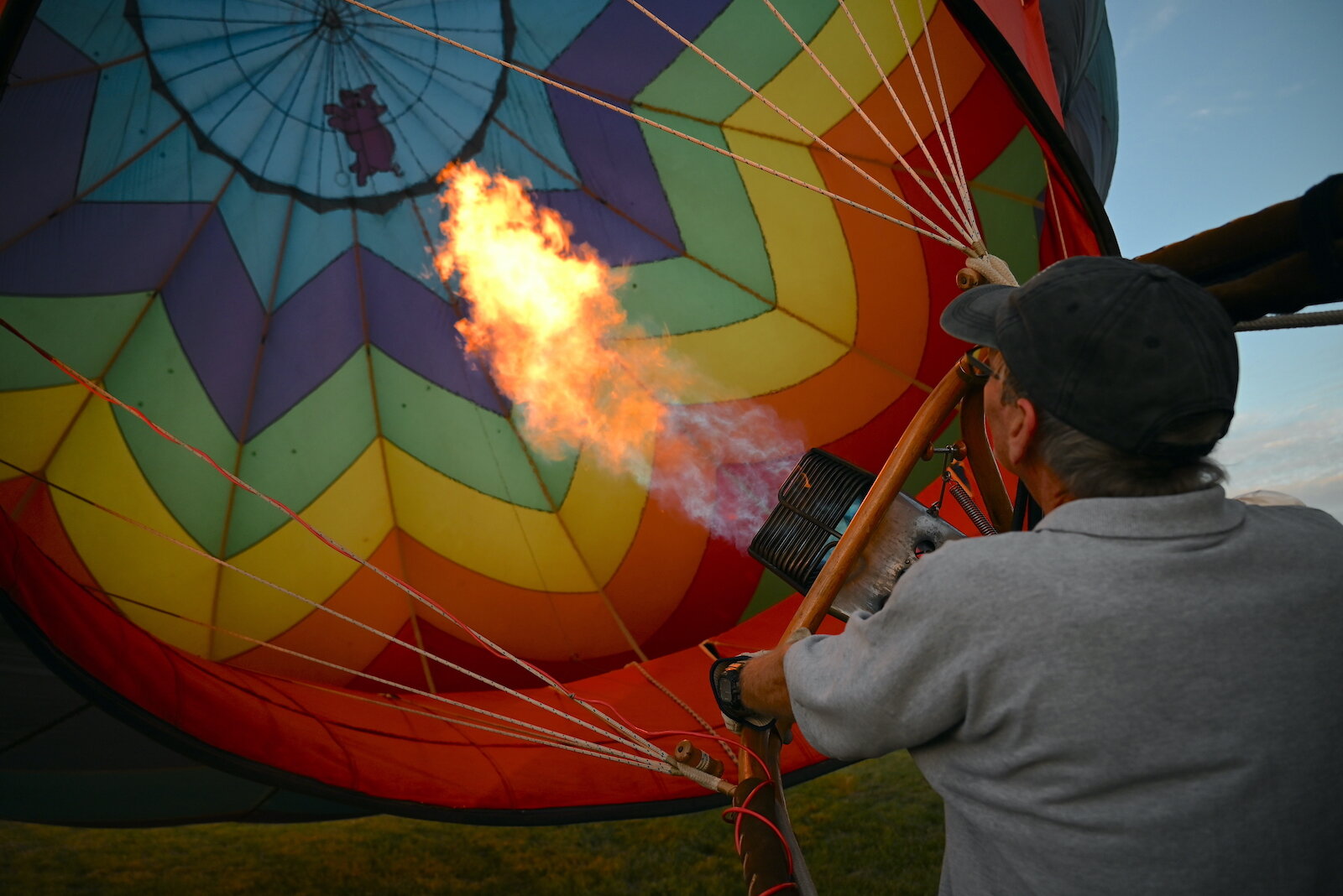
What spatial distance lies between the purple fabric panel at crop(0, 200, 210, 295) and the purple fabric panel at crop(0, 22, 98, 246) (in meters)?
0.05

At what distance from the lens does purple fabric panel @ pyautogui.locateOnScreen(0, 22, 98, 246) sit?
2.16m

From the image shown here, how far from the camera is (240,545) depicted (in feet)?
9.09

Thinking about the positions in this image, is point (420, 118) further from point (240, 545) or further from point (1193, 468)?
point (1193, 468)

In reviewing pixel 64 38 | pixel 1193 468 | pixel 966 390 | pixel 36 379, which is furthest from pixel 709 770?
Answer: pixel 64 38

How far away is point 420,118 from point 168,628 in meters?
1.94

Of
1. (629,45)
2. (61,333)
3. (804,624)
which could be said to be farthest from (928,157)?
(61,333)

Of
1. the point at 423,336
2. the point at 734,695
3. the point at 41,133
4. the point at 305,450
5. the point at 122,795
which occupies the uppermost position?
the point at 423,336

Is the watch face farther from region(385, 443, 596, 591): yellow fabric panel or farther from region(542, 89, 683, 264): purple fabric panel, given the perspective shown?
region(542, 89, 683, 264): purple fabric panel

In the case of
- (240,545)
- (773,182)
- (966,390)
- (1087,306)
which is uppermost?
(773,182)

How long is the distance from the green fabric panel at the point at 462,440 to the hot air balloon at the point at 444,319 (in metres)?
0.01

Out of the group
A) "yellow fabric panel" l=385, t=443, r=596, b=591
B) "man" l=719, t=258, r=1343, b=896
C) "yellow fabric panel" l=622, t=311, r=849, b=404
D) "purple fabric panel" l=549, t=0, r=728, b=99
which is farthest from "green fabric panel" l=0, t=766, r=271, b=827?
"purple fabric panel" l=549, t=0, r=728, b=99

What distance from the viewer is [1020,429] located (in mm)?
765

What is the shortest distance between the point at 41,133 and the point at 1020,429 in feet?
9.06

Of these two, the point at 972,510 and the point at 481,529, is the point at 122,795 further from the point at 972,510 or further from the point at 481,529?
the point at 972,510
